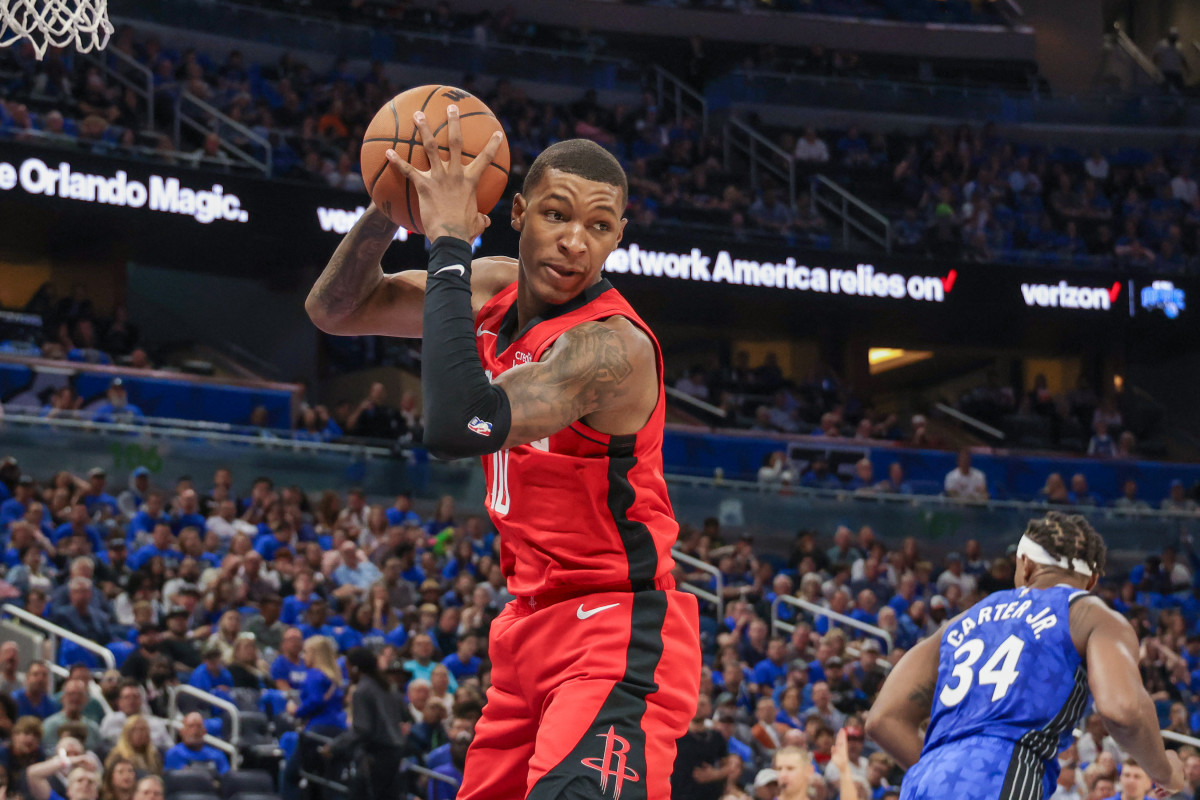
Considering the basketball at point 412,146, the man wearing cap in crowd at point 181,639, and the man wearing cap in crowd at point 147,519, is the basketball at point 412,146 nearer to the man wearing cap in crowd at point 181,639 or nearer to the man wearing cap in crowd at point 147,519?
the man wearing cap in crowd at point 181,639

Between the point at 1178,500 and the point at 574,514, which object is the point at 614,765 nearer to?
the point at 574,514

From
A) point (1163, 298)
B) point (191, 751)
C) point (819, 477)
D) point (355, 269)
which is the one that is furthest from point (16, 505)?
point (1163, 298)

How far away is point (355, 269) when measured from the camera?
4168 millimetres

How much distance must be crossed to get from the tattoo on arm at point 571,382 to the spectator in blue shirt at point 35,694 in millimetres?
6998

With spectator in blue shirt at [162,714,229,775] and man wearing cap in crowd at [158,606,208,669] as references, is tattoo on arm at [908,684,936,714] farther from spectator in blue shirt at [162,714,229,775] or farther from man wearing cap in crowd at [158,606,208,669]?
man wearing cap in crowd at [158,606,208,669]

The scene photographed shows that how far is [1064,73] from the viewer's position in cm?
2941

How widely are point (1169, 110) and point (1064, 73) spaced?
302cm

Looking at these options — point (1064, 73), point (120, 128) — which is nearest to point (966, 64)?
point (1064, 73)

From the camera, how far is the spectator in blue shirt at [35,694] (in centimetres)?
923

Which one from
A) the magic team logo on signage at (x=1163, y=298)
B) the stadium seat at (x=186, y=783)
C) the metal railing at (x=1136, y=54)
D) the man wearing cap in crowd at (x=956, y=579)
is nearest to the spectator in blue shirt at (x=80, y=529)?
the stadium seat at (x=186, y=783)

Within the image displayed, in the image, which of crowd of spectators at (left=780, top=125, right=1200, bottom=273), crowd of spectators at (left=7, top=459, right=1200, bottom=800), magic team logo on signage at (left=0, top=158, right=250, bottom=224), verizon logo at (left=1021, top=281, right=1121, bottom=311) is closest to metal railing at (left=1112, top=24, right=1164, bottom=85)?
crowd of spectators at (left=780, top=125, right=1200, bottom=273)

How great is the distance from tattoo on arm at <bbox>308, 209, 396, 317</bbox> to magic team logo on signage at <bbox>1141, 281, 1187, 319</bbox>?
22.3 m

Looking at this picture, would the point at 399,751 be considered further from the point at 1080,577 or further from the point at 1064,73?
the point at 1064,73

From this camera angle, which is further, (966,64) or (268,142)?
(966,64)
